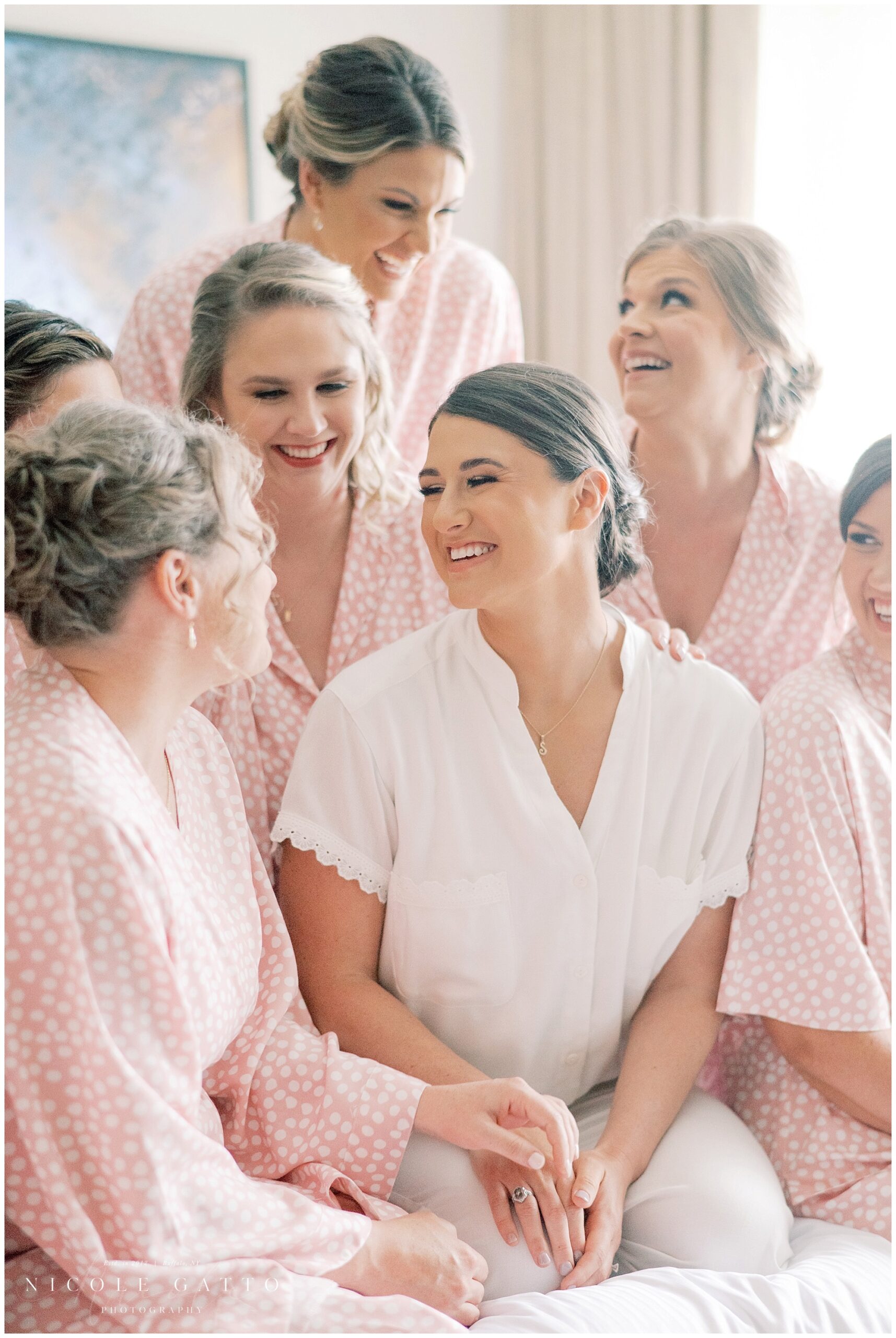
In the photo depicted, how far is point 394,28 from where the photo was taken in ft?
12.6

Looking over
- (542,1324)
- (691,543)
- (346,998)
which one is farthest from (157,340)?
(542,1324)

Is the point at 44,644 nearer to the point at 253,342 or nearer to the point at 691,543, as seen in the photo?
the point at 253,342

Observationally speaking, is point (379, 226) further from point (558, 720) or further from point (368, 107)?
point (558, 720)

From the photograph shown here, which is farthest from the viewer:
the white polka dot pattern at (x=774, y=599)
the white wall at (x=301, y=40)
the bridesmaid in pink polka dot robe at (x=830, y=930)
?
the white wall at (x=301, y=40)

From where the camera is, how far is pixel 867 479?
1682mm

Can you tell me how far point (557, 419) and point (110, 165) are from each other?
2.51 metres

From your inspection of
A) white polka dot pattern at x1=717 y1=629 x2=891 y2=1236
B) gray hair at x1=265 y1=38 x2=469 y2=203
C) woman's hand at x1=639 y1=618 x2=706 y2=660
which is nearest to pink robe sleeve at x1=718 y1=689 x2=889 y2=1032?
white polka dot pattern at x1=717 y1=629 x2=891 y2=1236

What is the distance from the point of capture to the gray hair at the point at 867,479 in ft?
5.42

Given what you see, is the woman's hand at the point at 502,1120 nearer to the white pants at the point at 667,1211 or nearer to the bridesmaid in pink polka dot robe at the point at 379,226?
the white pants at the point at 667,1211

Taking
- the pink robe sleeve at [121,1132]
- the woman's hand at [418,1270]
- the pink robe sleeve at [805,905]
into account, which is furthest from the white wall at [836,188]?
the pink robe sleeve at [121,1132]

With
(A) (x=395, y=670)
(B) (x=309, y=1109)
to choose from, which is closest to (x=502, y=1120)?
(B) (x=309, y=1109)

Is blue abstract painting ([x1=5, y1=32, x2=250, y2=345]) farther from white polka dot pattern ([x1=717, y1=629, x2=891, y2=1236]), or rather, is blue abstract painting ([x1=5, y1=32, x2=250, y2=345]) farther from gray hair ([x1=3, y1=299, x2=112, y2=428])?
white polka dot pattern ([x1=717, y1=629, x2=891, y2=1236])

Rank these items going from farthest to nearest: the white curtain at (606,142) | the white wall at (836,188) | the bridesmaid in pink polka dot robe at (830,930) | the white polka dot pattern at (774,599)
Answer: the white curtain at (606,142), the white wall at (836,188), the white polka dot pattern at (774,599), the bridesmaid in pink polka dot robe at (830,930)

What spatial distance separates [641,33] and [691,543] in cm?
220
